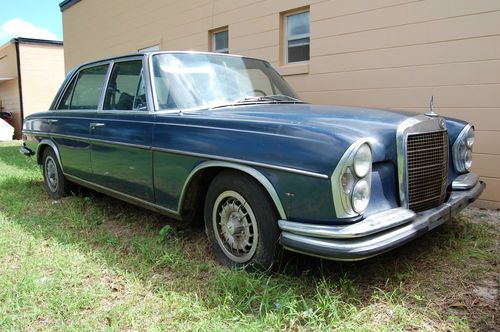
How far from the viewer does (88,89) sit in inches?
187

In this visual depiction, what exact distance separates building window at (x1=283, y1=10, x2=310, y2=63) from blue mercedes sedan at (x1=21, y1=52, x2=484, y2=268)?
229 cm

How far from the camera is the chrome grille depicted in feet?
9.30

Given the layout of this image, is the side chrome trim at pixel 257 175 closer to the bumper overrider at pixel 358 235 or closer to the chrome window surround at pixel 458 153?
the bumper overrider at pixel 358 235

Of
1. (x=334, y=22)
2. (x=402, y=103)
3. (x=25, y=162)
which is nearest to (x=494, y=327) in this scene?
(x=402, y=103)

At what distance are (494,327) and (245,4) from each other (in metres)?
6.19

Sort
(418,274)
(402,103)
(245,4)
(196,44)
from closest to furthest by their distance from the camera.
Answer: (418,274)
(402,103)
(245,4)
(196,44)

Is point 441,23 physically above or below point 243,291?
above

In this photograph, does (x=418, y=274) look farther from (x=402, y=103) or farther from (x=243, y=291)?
(x=402, y=103)

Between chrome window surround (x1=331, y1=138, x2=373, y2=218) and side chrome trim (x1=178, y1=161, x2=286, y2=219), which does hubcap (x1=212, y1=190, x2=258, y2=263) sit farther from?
chrome window surround (x1=331, y1=138, x2=373, y2=218)

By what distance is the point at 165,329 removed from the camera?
2.43 m

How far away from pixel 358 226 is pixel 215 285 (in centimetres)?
105

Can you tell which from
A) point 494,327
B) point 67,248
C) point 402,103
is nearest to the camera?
point 494,327

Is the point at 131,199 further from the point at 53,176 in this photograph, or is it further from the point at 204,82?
the point at 53,176

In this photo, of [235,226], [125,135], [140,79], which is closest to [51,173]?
[125,135]
